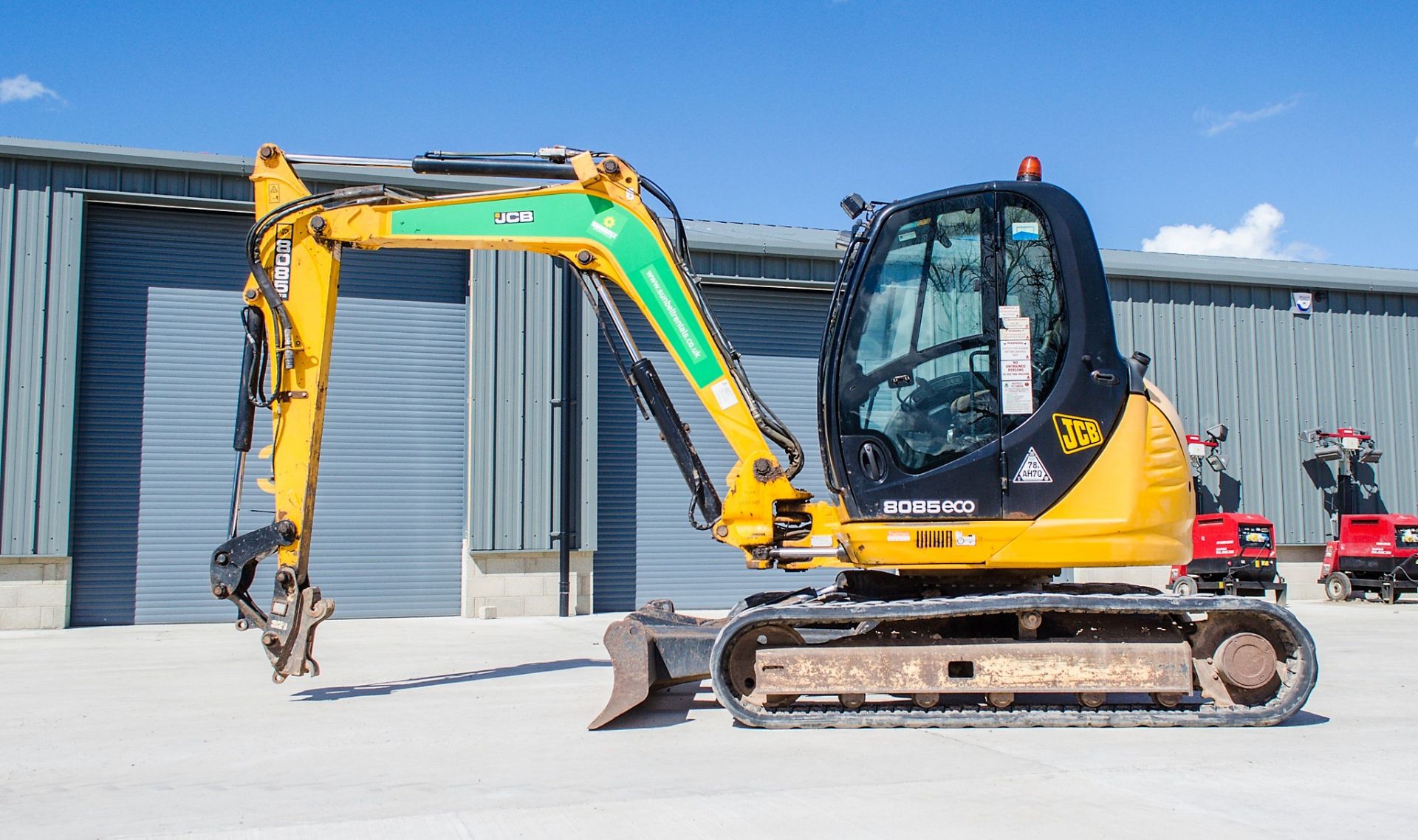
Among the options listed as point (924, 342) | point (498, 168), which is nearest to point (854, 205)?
point (924, 342)

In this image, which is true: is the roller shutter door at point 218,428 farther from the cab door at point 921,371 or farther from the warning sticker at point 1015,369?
the warning sticker at point 1015,369

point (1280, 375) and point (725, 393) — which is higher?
point (1280, 375)

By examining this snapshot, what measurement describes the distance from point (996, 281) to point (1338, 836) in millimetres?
3487

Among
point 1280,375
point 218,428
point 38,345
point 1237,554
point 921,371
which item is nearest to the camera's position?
point 921,371

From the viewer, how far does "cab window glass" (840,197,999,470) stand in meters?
6.58

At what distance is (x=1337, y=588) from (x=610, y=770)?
54.5 feet

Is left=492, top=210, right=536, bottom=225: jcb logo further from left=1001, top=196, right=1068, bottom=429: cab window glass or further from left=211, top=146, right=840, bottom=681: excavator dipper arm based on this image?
left=1001, top=196, right=1068, bottom=429: cab window glass

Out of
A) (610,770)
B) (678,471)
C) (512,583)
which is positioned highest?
(678,471)

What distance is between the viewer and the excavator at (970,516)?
6.35 metres

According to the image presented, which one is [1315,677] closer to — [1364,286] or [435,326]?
[435,326]

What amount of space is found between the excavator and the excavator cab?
12mm

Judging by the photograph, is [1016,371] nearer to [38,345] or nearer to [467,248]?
[467,248]

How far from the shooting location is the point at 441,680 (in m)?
8.91

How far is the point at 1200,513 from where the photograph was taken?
18.1 m
